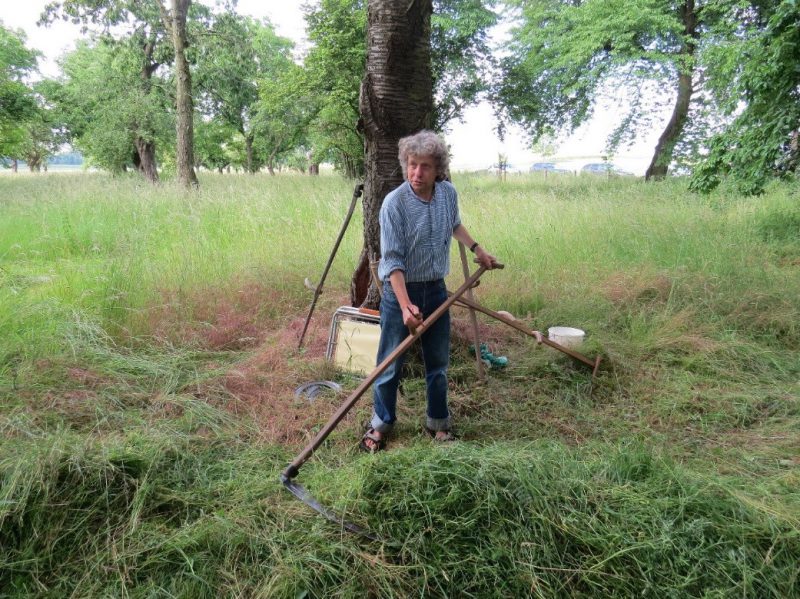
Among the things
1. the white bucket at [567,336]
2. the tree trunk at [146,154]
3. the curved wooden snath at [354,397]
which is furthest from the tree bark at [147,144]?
the curved wooden snath at [354,397]

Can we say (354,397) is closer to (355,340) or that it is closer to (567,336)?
(355,340)

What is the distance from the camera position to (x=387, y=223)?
2.34m

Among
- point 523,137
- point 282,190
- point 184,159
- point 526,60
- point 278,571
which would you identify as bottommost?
point 278,571

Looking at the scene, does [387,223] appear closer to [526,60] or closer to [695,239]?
[695,239]

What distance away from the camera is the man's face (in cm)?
233

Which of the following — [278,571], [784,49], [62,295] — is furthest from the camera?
[784,49]

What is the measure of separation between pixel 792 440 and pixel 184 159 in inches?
432

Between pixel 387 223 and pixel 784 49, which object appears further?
pixel 784 49

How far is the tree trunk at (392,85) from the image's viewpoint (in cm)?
316

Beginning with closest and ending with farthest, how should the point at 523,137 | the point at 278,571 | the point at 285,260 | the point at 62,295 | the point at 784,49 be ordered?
the point at 278,571 → the point at 62,295 → the point at 784,49 → the point at 285,260 → the point at 523,137

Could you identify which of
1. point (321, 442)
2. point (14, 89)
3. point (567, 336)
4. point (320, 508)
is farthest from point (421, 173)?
point (14, 89)

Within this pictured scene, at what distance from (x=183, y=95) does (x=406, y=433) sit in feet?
33.1

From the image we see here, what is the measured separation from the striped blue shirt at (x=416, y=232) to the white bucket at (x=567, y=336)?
1537 millimetres

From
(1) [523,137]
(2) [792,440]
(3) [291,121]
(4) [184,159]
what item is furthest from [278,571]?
(1) [523,137]
